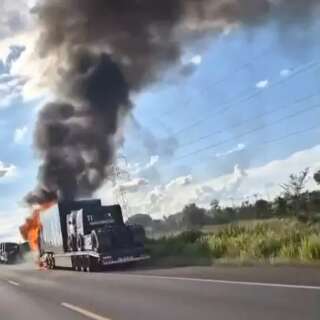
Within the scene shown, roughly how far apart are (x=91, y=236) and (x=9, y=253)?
2740 centimetres

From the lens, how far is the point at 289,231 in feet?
82.0

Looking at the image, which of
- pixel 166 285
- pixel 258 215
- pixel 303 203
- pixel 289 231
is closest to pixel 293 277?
pixel 166 285

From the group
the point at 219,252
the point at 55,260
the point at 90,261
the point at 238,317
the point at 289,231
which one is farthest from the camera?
the point at 55,260

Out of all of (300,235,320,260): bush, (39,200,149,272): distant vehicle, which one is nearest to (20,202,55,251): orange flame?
(39,200,149,272): distant vehicle

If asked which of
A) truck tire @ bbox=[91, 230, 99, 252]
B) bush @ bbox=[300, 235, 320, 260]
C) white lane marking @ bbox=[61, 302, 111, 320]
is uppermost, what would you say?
truck tire @ bbox=[91, 230, 99, 252]

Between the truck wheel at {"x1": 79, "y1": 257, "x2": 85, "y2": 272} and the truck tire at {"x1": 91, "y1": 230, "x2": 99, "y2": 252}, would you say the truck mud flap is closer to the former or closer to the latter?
the truck tire at {"x1": 91, "y1": 230, "x2": 99, "y2": 252}

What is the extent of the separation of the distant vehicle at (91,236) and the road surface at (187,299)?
9.96 m

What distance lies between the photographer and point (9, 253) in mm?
54250

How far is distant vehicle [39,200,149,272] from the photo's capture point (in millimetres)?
28203

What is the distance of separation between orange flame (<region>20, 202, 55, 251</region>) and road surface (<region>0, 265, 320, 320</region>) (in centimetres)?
2032

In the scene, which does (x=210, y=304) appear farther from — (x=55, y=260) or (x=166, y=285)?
(x=55, y=260)

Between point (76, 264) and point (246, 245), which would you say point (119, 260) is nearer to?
point (76, 264)

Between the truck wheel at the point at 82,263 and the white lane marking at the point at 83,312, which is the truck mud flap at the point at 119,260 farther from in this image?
the white lane marking at the point at 83,312

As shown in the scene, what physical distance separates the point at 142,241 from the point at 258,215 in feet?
52.3
